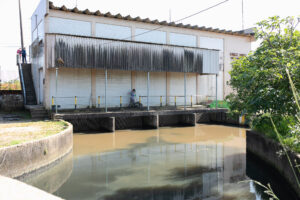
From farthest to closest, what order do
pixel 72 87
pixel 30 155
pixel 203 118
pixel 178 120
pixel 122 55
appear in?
pixel 203 118 < pixel 178 120 < pixel 72 87 < pixel 122 55 < pixel 30 155

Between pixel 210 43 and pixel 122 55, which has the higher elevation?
pixel 210 43

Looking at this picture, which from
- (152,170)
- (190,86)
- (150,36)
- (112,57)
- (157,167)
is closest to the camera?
(152,170)

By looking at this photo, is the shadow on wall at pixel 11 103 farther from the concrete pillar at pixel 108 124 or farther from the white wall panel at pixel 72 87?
the concrete pillar at pixel 108 124

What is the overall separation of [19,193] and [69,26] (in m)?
16.2

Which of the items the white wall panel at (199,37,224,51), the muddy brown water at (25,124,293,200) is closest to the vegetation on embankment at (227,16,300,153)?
the muddy brown water at (25,124,293,200)

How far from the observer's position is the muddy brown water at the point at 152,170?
24.6 ft

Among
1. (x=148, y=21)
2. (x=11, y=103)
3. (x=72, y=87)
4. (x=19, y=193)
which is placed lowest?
(x=19, y=193)

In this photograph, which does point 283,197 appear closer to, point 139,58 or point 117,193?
point 117,193

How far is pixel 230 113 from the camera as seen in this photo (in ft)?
39.1

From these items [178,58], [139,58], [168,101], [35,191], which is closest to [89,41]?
[139,58]

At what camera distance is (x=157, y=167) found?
10.0 meters

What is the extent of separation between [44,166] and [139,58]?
39.0 ft

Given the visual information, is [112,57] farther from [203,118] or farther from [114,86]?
[203,118]

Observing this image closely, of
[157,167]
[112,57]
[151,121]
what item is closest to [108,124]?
[151,121]
